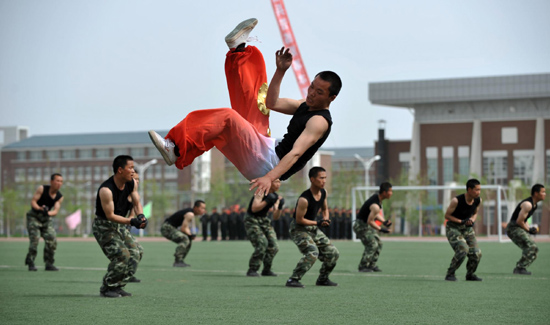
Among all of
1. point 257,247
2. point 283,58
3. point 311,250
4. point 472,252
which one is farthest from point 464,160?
point 283,58

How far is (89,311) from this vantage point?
9.73 metres

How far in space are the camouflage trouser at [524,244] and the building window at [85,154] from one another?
90143 millimetres

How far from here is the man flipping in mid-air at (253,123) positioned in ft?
23.5

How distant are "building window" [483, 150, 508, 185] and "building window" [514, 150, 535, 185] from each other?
0.86 meters

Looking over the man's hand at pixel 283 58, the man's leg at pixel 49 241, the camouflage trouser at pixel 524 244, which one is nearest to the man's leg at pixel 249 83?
the man's hand at pixel 283 58

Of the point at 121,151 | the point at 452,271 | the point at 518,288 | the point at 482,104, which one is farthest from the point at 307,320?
the point at 121,151

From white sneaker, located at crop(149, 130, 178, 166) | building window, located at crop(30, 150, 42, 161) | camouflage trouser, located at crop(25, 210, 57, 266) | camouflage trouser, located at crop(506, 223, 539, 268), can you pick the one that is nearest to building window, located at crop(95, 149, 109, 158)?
building window, located at crop(30, 150, 42, 161)

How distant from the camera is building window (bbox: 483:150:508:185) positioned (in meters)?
63.5

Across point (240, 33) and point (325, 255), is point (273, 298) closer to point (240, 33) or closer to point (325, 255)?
point (325, 255)

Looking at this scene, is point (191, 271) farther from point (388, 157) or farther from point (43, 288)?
point (388, 157)

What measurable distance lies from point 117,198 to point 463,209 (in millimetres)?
6459

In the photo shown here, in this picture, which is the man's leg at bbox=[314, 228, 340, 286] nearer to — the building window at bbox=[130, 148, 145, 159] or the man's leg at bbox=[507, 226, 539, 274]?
the man's leg at bbox=[507, 226, 539, 274]

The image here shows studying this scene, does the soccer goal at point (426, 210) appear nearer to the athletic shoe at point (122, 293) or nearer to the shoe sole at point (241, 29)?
the athletic shoe at point (122, 293)

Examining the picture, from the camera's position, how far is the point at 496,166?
6438cm
